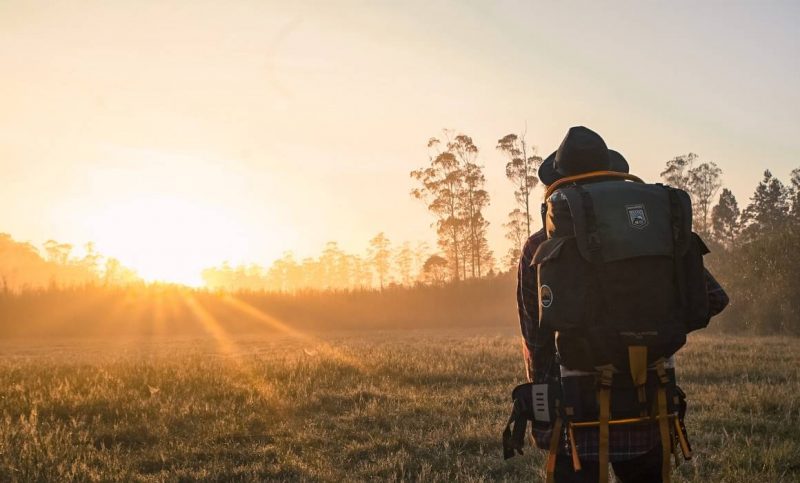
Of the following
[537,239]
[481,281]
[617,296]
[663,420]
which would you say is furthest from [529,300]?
[481,281]

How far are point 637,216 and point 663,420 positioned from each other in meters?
0.94

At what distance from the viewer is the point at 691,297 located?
2760 millimetres

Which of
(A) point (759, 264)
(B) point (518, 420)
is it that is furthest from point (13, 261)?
(B) point (518, 420)

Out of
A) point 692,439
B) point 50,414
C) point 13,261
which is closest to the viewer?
point 692,439

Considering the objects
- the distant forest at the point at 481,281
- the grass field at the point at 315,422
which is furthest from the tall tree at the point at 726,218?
the grass field at the point at 315,422

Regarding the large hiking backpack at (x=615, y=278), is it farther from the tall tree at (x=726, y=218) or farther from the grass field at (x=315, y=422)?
the tall tree at (x=726, y=218)

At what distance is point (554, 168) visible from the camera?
322 centimetres

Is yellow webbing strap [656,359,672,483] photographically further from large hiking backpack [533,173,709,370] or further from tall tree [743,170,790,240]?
tall tree [743,170,790,240]

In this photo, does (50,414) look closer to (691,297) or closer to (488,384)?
(488,384)

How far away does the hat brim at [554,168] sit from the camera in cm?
322

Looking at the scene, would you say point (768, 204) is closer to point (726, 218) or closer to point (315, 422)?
point (726, 218)

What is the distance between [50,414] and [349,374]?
17.0ft

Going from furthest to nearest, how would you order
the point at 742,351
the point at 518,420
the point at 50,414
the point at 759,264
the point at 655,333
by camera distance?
the point at 759,264 < the point at 742,351 < the point at 50,414 < the point at 518,420 < the point at 655,333

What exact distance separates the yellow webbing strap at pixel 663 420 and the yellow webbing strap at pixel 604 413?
0.27 meters
